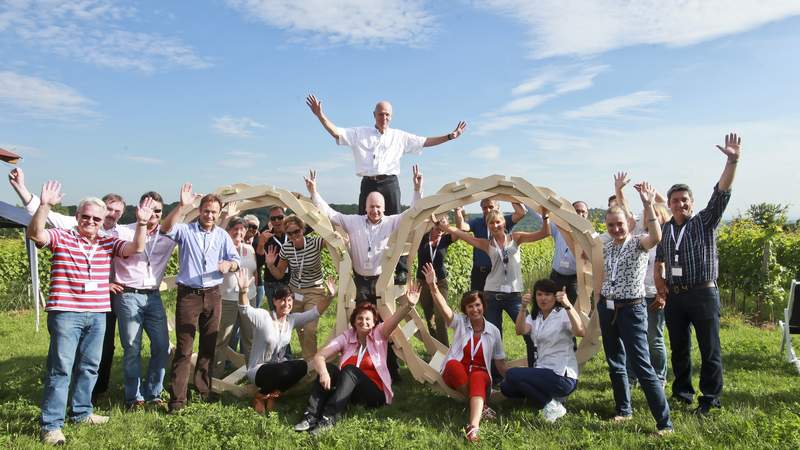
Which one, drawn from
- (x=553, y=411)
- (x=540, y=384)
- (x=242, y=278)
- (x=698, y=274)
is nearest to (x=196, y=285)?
(x=242, y=278)

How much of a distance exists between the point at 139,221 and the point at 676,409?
5066mm

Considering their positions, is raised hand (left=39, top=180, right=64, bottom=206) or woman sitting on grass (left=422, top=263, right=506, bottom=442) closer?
raised hand (left=39, top=180, right=64, bottom=206)

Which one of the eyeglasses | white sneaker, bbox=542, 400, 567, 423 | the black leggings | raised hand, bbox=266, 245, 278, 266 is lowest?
white sneaker, bbox=542, 400, 567, 423

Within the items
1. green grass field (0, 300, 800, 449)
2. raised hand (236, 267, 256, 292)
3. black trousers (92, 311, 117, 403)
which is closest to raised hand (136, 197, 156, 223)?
raised hand (236, 267, 256, 292)

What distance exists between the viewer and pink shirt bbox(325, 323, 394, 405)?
5.22m

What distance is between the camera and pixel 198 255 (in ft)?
16.9

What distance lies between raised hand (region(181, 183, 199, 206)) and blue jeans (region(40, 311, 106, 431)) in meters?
1.25

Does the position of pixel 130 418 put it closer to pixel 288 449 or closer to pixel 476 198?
pixel 288 449

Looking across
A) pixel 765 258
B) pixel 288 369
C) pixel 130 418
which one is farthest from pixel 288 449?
pixel 765 258

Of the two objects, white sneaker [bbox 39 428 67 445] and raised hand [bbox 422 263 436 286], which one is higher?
raised hand [bbox 422 263 436 286]

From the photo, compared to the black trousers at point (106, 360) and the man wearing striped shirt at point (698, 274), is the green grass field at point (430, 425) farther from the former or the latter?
the man wearing striped shirt at point (698, 274)

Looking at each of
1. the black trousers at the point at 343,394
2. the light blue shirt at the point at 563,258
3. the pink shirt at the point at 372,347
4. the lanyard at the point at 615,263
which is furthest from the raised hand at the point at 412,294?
the light blue shirt at the point at 563,258

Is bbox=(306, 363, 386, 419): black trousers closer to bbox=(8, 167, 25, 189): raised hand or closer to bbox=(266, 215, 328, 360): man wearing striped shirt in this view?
bbox=(266, 215, 328, 360): man wearing striped shirt

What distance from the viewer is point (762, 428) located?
4.17 metres
